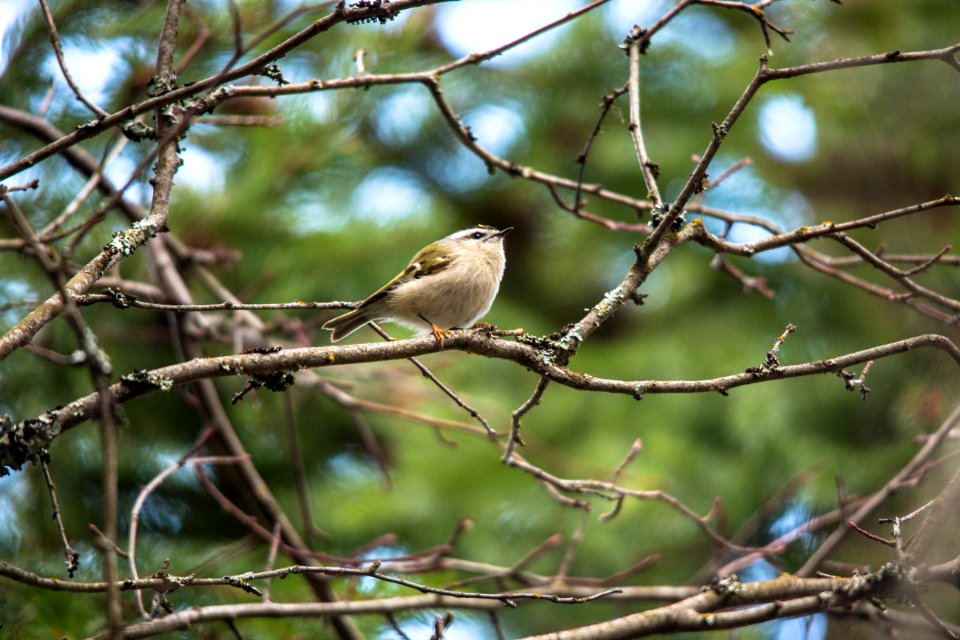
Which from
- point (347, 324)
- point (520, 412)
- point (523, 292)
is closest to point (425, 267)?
point (347, 324)

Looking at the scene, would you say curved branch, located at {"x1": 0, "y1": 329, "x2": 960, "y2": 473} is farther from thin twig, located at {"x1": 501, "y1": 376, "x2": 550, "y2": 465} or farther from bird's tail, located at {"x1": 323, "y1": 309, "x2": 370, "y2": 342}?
bird's tail, located at {"x1": 323, "y1": 309, "x2": 370, "y2": 342}

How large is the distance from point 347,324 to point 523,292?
4007mm

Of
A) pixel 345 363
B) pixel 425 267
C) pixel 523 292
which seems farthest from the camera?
pixel 523 292

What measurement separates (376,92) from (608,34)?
8.68 feet

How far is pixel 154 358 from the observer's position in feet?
14.5

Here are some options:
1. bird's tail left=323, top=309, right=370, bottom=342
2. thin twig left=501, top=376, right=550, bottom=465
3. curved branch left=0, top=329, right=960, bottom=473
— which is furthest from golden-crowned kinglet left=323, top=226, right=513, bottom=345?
curved branch left=0, top=329, right=960, bottom=473

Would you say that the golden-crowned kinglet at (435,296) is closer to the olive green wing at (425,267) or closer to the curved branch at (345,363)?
the olive green wing at (425,267)

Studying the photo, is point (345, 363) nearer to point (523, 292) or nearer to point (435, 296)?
point (435, 296)

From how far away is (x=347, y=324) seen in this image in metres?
4.42

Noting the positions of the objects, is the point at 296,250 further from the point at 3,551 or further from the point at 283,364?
the point at 283,364

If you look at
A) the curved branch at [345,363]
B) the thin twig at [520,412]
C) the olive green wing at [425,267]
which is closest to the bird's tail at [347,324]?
the olive green wing at [425,267]

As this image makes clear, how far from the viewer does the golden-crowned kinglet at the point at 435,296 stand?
4.21 meters

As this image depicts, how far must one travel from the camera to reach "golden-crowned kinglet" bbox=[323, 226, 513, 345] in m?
4.21

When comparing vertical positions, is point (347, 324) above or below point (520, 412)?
above
